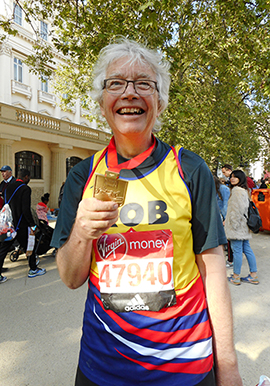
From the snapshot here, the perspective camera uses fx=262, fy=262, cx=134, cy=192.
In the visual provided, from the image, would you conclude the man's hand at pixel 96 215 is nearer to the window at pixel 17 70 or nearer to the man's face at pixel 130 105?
the man's face at pixel 130 105

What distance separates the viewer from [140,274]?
44.4 inches

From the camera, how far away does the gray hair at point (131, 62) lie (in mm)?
1351

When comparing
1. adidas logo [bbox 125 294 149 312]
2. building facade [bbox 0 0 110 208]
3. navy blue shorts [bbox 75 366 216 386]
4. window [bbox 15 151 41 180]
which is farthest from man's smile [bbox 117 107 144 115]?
window [bbox 15 151 41 180]

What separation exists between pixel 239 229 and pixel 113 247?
14.3ft

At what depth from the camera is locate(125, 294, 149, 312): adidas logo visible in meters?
1.10

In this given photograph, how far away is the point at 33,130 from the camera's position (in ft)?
49.3

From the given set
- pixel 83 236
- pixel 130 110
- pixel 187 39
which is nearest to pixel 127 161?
pixel 130 110

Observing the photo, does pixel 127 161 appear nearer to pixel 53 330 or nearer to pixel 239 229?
pixel 53 330

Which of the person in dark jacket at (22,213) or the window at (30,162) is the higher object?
the window at (30,162)

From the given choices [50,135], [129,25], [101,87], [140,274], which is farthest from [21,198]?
[50,135]

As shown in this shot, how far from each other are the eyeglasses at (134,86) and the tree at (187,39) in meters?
0.59

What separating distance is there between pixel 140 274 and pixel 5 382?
235cm

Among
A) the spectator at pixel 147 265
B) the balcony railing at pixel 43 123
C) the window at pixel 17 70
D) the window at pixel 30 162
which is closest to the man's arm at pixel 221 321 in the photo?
the spectator at pixel 147 265

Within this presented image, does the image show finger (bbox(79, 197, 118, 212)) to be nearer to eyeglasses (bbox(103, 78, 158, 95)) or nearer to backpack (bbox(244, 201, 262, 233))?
eyeglasses (bbox(103, 78, 158, 95))
